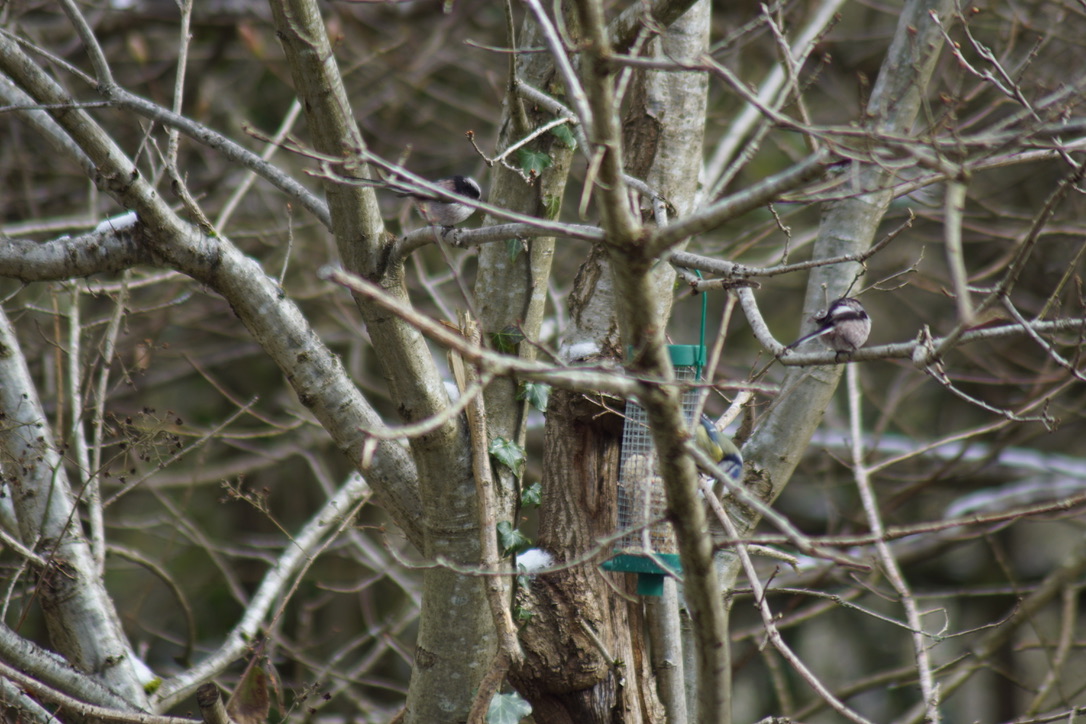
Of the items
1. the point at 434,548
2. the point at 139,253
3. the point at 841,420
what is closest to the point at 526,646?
the point at 434,548

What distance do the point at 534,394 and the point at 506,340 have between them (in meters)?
0.25

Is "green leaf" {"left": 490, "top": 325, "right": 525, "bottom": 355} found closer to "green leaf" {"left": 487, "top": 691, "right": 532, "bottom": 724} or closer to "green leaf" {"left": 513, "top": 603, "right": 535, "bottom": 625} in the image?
"green leaf" {"left": 513, "top": 603, "right": 535, "bottom": 625}

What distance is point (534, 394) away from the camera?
10.3 feet

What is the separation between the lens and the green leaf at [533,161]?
9.68 feet

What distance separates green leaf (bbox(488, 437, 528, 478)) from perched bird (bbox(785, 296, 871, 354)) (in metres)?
1.04

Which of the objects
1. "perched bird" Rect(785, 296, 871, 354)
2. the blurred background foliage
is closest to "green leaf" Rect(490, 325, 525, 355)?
"perched bird" Rect(785, 296, 871, 354)

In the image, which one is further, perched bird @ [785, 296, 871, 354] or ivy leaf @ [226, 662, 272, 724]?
perched bird @ [785, 296, 871, 354]

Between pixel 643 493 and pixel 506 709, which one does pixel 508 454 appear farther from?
pixel 506 709

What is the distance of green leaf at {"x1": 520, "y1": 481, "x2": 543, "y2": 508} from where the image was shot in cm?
321

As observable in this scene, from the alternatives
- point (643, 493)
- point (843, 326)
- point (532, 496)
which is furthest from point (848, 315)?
point (532, 496)

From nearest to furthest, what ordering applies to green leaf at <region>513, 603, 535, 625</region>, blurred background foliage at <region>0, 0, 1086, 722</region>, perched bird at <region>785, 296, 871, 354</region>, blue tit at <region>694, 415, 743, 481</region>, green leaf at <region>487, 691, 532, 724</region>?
green leaf at <region>487, 691, 532, 724</region> → blue tit at <region>694, 415, 743, 481</region> → green leaf at <region>513, 603, 535, 625</region> → perched bird at <region>785, 296, 871, 354</region> → blurred background foliage at <region>0, 0, 1086, 722</region>

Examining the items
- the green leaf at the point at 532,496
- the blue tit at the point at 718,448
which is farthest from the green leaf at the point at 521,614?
the blue tit at the point at 718,448

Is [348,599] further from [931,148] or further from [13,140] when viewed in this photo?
[931,148]

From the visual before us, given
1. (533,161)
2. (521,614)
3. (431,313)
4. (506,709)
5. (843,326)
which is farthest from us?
(431,313)
